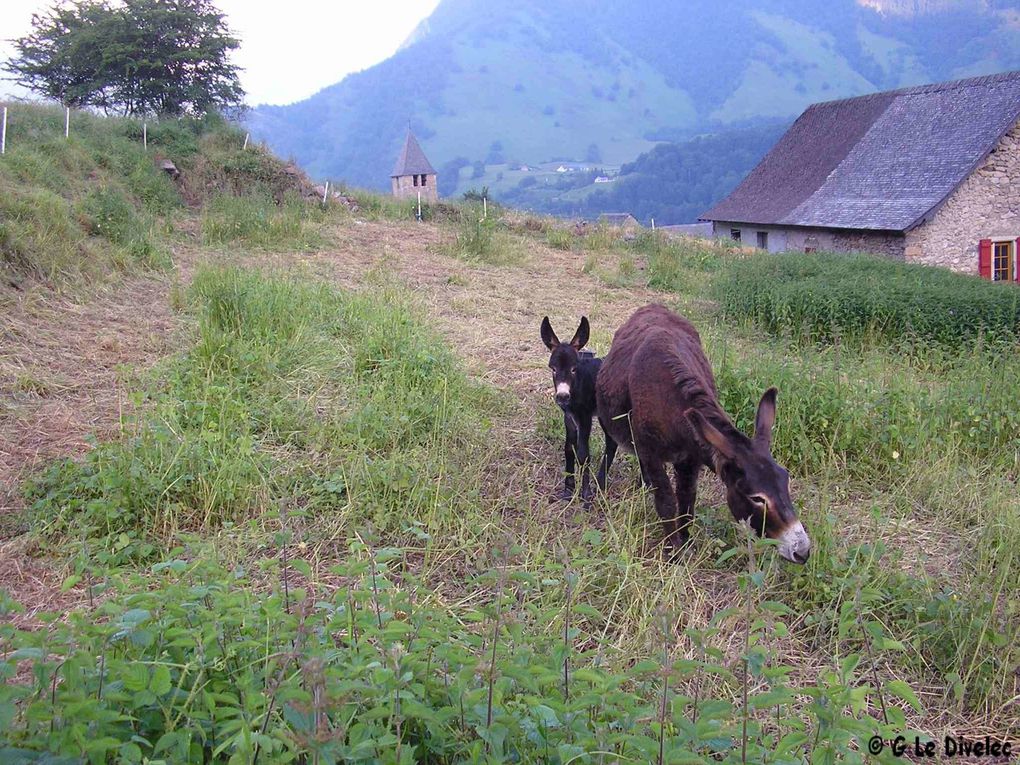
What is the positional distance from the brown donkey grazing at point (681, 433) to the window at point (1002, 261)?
21155 millimetres

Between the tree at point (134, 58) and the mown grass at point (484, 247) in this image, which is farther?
the tree at point (134, 58)

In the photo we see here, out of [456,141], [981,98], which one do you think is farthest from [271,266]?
[456,141]

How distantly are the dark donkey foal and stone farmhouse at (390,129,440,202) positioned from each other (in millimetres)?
39393

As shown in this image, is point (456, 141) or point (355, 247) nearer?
point (355, 247)

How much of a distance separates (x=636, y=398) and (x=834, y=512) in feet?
5.21

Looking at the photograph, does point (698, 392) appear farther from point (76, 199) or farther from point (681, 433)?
point (76, 199)

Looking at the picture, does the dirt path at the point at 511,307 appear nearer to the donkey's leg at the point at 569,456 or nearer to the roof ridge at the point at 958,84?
the donkey's leg at the point at 569,456

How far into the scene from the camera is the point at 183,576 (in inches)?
142

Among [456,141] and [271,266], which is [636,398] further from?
[456,141]

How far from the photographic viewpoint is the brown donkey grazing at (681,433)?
4.10 meters

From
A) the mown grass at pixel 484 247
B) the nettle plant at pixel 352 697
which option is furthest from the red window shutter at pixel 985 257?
the nettle plant at pixel 352 697

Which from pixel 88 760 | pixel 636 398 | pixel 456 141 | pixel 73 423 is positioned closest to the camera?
pixel 88 760

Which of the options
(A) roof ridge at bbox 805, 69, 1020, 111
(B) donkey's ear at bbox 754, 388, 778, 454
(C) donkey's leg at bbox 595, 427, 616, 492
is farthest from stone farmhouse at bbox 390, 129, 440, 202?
(B) donkey's ear at bbox 754, 388, 778, 454

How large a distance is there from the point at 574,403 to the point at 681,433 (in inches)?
58.6
